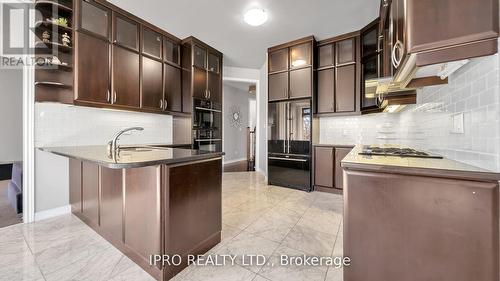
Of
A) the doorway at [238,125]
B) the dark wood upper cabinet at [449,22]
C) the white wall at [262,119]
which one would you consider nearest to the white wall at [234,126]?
the doorway at [238,125]

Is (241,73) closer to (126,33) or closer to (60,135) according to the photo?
(126,33)

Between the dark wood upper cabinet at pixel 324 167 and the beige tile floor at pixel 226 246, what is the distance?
651 millimetres

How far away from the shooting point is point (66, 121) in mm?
2602

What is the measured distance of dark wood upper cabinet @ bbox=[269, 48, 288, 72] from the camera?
392cm

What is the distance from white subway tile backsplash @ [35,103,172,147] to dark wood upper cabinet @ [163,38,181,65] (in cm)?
103

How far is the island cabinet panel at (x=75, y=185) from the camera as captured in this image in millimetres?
2357

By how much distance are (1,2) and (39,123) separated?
4.61 feet

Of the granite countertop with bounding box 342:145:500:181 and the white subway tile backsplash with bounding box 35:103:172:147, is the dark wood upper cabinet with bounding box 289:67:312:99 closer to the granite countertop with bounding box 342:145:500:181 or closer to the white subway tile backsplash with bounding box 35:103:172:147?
the white subway tile backsplash with bounding box 35:103:172:147

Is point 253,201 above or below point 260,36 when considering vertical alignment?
below

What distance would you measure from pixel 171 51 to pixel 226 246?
3292 mm

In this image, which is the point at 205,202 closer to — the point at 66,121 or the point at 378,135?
the point at 66,121

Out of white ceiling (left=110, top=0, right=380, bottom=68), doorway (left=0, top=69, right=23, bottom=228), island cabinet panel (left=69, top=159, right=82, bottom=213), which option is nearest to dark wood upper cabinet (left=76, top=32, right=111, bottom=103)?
white ceiling (left=110, top=0, right=380, bottom=68)

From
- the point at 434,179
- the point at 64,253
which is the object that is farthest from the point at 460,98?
the point at 64,253

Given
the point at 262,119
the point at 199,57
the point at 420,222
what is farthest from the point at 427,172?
the point at 262,119
